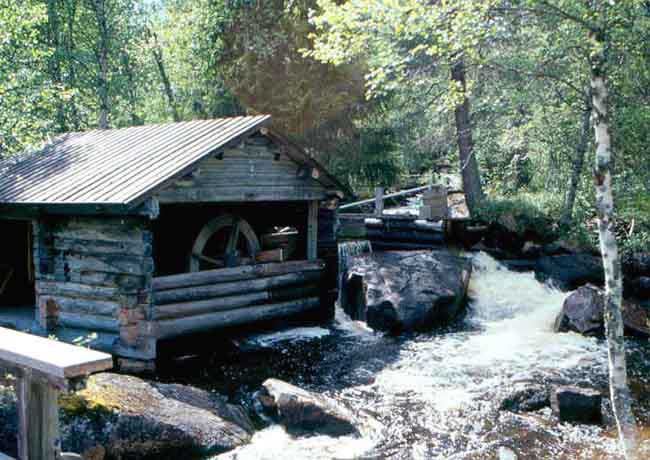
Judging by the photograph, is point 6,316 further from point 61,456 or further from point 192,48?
point 192,48

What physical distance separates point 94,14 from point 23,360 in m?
25.5

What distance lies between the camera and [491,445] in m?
6.95

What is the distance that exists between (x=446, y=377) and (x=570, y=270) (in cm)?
648

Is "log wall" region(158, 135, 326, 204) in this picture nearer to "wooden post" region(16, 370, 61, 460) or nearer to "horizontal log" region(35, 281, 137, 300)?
"horizontal log" region(35, 281, 137, 300)

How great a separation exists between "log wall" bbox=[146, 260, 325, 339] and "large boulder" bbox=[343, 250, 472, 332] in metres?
0.93

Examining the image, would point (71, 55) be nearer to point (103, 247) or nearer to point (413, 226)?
point (413, 226)

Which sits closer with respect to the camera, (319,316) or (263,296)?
(263,296)

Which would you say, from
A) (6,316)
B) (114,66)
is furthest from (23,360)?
(114,66)

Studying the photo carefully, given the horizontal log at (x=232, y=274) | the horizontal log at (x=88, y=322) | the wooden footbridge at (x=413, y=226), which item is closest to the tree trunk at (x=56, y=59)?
the wooden footbridge at (x=413, y=226)

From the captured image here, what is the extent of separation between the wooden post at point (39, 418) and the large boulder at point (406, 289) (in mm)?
8285

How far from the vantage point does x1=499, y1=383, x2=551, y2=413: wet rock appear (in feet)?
26.1

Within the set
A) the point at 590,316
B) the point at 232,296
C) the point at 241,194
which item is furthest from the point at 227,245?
the point at 590,316

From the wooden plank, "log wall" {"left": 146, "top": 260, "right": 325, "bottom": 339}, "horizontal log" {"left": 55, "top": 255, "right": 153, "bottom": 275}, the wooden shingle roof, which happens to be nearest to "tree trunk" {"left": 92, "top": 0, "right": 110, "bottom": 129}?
the wooden shingle roof

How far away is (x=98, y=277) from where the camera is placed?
968 cm
